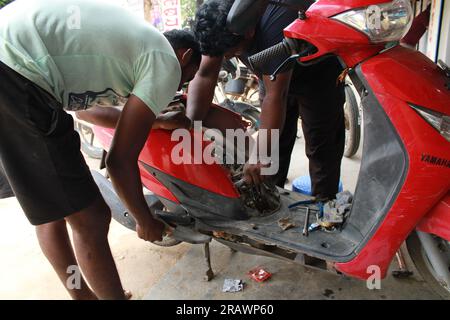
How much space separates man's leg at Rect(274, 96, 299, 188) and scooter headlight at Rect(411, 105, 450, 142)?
1053 millimetres

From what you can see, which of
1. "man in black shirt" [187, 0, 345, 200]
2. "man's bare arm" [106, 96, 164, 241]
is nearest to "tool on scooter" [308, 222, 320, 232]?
"man in black shirt" [187, 0, 345, 200]

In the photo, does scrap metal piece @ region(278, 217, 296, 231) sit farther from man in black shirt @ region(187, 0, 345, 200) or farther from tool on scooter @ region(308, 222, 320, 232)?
man in black shirt @ region(187, 0, 345, 200)

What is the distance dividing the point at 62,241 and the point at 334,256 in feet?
3.69

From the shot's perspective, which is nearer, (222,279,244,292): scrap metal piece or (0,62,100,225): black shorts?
(0,62,100,225): black shorts

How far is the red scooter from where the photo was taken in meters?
1.11

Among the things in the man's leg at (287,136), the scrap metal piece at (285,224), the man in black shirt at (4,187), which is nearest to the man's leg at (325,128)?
the man's leg at (287,136)

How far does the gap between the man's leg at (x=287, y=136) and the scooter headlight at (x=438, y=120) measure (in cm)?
105

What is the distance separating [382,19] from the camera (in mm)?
1098

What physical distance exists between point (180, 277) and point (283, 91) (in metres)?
1.12

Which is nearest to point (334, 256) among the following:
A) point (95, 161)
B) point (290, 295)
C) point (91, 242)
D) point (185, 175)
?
point (290, 295)

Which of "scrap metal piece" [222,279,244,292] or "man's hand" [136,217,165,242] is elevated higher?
"man's hand" [136,217,165,242]

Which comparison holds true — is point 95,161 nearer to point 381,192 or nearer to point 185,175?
point 185,175

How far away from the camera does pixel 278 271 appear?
1909mm

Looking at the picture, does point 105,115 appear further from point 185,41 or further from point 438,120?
point 438,120
